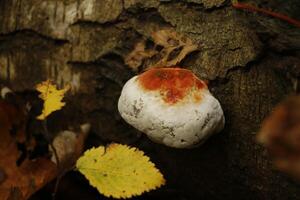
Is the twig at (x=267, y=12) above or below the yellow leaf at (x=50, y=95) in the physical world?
above

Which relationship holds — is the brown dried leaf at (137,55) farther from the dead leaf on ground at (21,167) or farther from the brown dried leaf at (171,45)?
the dead leaf on ground at (21,167)

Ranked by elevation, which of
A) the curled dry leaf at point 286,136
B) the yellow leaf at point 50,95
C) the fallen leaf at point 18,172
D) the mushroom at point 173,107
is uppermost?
the curled dry leaf at point 286,136

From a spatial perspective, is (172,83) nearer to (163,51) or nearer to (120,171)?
(163,51)

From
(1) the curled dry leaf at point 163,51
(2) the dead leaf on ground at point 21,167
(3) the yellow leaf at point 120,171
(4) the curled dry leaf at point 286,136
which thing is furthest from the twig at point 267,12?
(2) the dead leaf on ground at point 21,167

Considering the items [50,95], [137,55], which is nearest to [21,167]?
[50,95]

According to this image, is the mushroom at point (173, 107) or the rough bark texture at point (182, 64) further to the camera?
the rough bark texture at point (182, 64)

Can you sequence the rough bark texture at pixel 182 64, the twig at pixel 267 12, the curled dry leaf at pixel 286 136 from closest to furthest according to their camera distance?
1. the curled dry leaf at pixel 286 136
2. the twig at pixel 267 12
3. the rough bark texture at pixel 182 64

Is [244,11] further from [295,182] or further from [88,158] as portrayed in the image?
[88,158]

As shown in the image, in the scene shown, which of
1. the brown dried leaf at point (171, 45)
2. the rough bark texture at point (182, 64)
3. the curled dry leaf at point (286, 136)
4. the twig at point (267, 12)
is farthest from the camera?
the brown dried leaf at point (171, 45)
